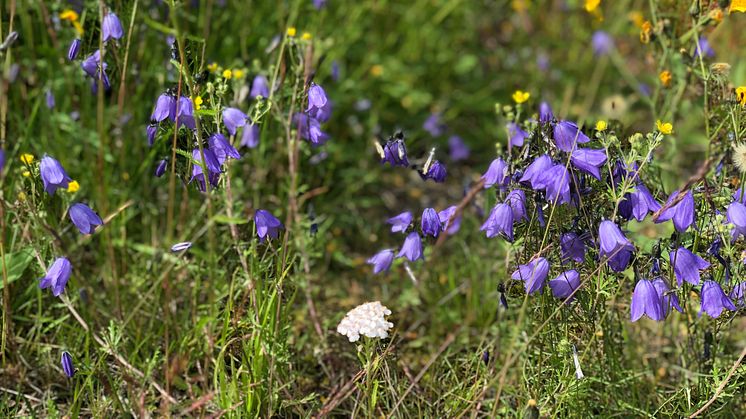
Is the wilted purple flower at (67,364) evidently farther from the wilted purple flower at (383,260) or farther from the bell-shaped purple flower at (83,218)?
the wilted purple flower at (383,260)

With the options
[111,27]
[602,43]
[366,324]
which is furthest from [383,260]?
[602,43]

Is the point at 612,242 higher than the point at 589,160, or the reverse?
the point at 589,160

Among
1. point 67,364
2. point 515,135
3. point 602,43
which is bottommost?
point 602,43

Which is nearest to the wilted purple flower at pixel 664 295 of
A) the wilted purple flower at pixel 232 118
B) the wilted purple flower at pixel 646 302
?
the wilted purple flower at pixel 646 302

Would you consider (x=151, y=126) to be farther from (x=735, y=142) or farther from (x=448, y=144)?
(x=448, y=144)

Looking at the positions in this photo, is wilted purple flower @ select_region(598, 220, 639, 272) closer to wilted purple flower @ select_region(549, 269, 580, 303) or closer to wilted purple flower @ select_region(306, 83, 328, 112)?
wilted purple flower @ select_region(549, 269, 580, 303)

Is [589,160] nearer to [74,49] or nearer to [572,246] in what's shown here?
[572,246]

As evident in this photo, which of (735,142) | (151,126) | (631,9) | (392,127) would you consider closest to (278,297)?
(151,126)
